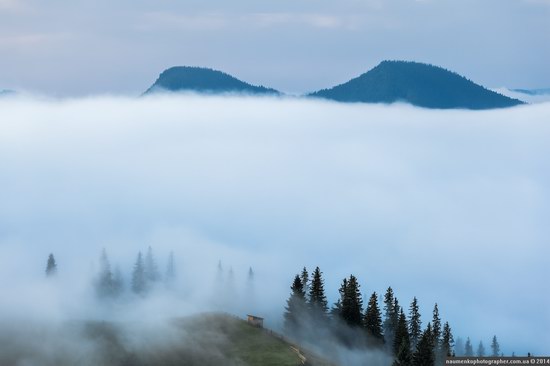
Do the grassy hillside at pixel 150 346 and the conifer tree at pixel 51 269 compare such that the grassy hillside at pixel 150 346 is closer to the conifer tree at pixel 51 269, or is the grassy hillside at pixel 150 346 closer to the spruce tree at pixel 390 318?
the spruce tree at pixel 390 318

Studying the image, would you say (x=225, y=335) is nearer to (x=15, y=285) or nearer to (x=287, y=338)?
(x=287, y=338)

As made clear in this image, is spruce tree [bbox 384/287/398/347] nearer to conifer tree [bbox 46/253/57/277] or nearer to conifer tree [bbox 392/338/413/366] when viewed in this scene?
conifer tree [bbox 392/338/413/366]

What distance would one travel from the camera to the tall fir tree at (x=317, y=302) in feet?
511

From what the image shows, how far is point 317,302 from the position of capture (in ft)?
516

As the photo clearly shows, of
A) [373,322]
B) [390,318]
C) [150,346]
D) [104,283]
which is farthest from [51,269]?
[373,322]

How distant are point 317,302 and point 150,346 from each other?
125 ft

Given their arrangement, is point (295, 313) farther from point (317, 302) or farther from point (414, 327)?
point (414, 327)

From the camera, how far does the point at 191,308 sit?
165500mm

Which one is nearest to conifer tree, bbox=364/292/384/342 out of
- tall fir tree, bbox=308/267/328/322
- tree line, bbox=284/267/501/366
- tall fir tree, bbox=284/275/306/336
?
tree line, bbox=284/267/501/366

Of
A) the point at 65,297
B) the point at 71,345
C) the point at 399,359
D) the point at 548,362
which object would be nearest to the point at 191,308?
the point at 65,297

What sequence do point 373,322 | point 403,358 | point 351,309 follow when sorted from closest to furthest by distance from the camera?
point 403,358
point 373,322
point 351,309

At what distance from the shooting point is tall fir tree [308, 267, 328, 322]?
155875mm

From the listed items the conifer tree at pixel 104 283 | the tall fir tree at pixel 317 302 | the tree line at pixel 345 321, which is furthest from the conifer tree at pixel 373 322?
the conifer tree at pixel 104 283

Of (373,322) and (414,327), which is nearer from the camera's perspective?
(373,322)
